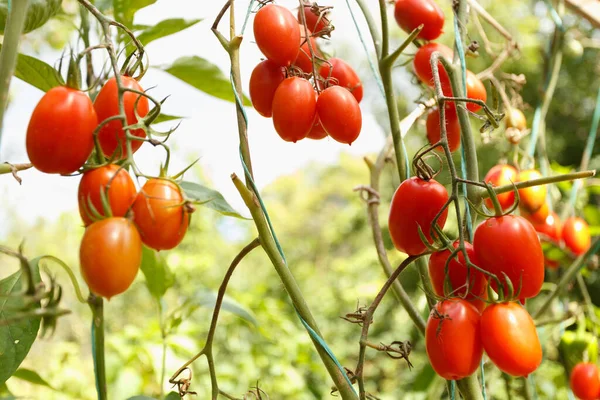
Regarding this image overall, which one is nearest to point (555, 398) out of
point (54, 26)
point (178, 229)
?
point (178, 229)

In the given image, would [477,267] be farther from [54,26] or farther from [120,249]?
[54,26]

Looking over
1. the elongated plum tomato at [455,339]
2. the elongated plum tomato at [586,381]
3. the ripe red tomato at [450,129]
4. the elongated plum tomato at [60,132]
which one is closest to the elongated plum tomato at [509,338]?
the elongated plum tomato at [455,339]

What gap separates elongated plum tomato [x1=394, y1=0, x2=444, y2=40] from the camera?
0.55 m

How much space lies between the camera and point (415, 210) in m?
0.40

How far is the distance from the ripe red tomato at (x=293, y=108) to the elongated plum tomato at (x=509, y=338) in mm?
189

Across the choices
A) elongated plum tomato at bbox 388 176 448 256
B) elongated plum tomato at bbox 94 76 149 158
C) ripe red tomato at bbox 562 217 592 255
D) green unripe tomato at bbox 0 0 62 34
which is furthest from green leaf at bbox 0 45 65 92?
ripe red tomato at bbox 562 217 592 255

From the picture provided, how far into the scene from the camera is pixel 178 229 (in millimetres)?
335

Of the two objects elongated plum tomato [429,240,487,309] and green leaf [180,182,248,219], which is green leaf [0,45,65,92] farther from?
elongated plum tomato [429,240,487,309]

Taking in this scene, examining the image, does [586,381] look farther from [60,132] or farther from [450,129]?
[60,132]

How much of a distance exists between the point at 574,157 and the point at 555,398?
142 inches

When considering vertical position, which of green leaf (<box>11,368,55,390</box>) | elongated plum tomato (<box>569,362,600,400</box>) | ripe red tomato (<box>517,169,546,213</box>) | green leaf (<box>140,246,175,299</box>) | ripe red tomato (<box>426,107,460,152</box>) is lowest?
elongated plum tomato (<box>569,362,600,400</box>)

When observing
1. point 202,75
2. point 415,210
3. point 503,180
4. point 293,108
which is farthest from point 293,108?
point 503,180

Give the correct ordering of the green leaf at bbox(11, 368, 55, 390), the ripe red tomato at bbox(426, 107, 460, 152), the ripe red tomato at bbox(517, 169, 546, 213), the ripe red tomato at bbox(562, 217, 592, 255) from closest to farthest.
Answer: the ripe red tomato at bbox(426, 107, 460, 152), the green leaf at bbox(11, 368, 55, 390), the ripe red tomato at bbox(517, 169, 546, 213), the ripe red tomato at bbox(562, 217, 592, 255)

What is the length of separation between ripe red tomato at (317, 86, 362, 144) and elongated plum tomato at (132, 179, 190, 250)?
153mm
